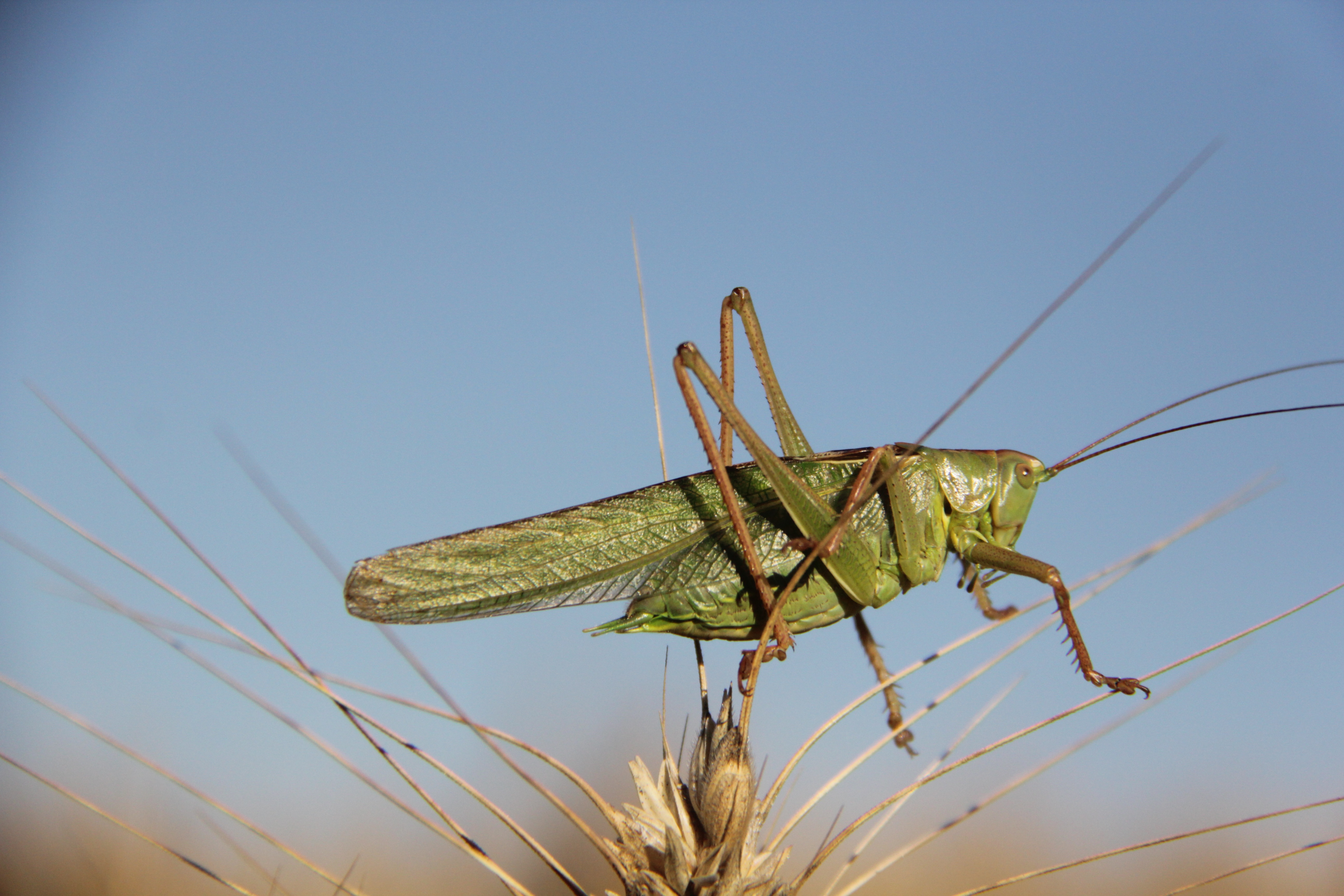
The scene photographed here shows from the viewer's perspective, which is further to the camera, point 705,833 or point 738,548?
point 738,548

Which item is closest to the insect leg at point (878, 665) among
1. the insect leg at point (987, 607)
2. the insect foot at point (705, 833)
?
the insect leg at point (987, 607)

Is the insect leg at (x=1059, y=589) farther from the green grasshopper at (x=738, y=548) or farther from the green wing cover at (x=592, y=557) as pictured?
the green wing cover at (x=592, y=557)

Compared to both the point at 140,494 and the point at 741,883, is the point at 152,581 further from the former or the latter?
the point at 741,883

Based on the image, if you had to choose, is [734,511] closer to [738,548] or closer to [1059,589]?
[738,548]

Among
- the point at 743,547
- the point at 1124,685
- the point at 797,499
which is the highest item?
the point at 797,499

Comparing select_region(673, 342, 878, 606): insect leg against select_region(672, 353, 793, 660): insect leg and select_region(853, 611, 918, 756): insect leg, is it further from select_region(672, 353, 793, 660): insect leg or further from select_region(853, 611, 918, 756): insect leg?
select_region(853, 611, 918, 756): insect leg

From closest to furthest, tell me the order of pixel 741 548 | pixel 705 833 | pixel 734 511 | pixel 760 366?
pixel 705 833 → pixel 734 511 → pixel 741 548 → pixel 760 366

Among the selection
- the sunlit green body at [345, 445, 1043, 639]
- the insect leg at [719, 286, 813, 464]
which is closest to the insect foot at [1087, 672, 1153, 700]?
the sunlit green body at [345, 445, 1043, 639]

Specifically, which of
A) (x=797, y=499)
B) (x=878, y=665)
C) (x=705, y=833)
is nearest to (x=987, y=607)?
(x=878, y=665)
